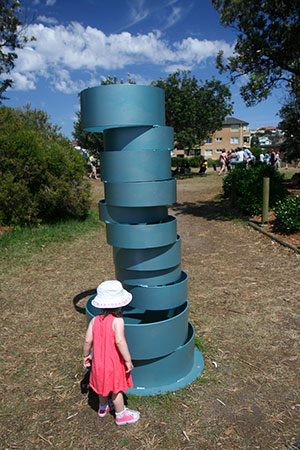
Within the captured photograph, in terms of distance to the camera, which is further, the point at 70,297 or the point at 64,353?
the point at 70,297

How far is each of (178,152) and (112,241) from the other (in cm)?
7176

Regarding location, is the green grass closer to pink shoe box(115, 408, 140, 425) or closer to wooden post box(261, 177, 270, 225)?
wooden post box(261, 177, 270, 225)

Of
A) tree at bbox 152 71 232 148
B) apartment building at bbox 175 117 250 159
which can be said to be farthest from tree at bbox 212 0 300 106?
apartment building at bbox 175 117 250 159

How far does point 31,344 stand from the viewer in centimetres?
416

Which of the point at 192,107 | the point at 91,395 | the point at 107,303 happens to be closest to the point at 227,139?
the point at 192,107

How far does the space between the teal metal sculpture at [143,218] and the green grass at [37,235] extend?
5.24m

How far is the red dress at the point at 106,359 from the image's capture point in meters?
2.73

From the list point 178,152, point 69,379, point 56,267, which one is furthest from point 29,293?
point 178,152

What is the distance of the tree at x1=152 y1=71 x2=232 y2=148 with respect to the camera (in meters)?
25.6

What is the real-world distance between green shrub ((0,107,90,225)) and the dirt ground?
2.42m

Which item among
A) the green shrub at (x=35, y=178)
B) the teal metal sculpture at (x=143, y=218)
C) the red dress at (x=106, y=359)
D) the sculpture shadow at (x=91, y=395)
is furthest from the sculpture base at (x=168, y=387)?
the green shrub at (x=35, y=178)

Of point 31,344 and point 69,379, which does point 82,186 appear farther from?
point 69,379

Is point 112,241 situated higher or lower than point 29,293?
higher

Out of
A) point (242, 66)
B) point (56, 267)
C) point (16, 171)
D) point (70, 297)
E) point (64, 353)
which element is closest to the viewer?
point (64, 353)
